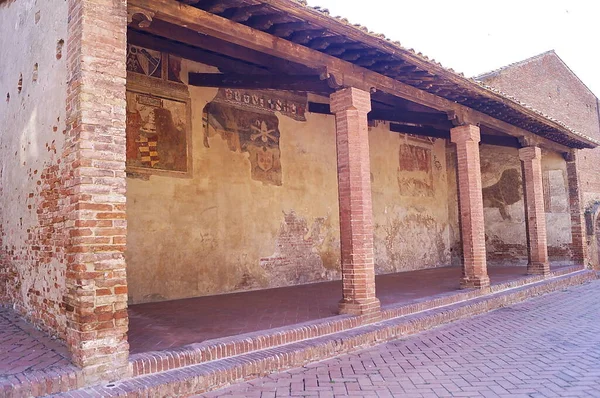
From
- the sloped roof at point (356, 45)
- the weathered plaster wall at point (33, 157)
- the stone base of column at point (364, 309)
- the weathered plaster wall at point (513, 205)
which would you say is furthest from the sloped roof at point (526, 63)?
the weathered plaster wall at point (33, 157)

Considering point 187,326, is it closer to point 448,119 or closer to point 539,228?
point 448,119

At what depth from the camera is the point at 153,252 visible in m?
7.52

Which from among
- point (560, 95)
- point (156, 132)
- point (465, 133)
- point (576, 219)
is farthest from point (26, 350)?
point (560, 95)

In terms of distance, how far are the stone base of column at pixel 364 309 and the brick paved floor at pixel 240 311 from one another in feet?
0.75

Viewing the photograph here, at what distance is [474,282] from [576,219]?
6.28 metres

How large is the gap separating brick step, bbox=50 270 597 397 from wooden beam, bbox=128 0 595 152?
3277 mm

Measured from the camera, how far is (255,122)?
9.31 metres

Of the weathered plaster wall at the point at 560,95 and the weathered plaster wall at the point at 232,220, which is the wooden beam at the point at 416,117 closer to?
the weathered plaster wall at the point at 232,220

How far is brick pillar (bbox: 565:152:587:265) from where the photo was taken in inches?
502

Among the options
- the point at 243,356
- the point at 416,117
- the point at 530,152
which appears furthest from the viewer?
the point at 530,152

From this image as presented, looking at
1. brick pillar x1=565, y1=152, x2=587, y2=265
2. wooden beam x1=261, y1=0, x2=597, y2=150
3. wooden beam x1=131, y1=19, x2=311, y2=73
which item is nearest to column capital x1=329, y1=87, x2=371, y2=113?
wooden beam x1=131, y1=19, x2=311, y2=73

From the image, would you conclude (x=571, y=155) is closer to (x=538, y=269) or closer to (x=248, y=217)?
(x=538, y=269)

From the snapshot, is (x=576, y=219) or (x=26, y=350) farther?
(x=576, y=219)

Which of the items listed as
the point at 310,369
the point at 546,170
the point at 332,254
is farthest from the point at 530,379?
the point at 546,170
